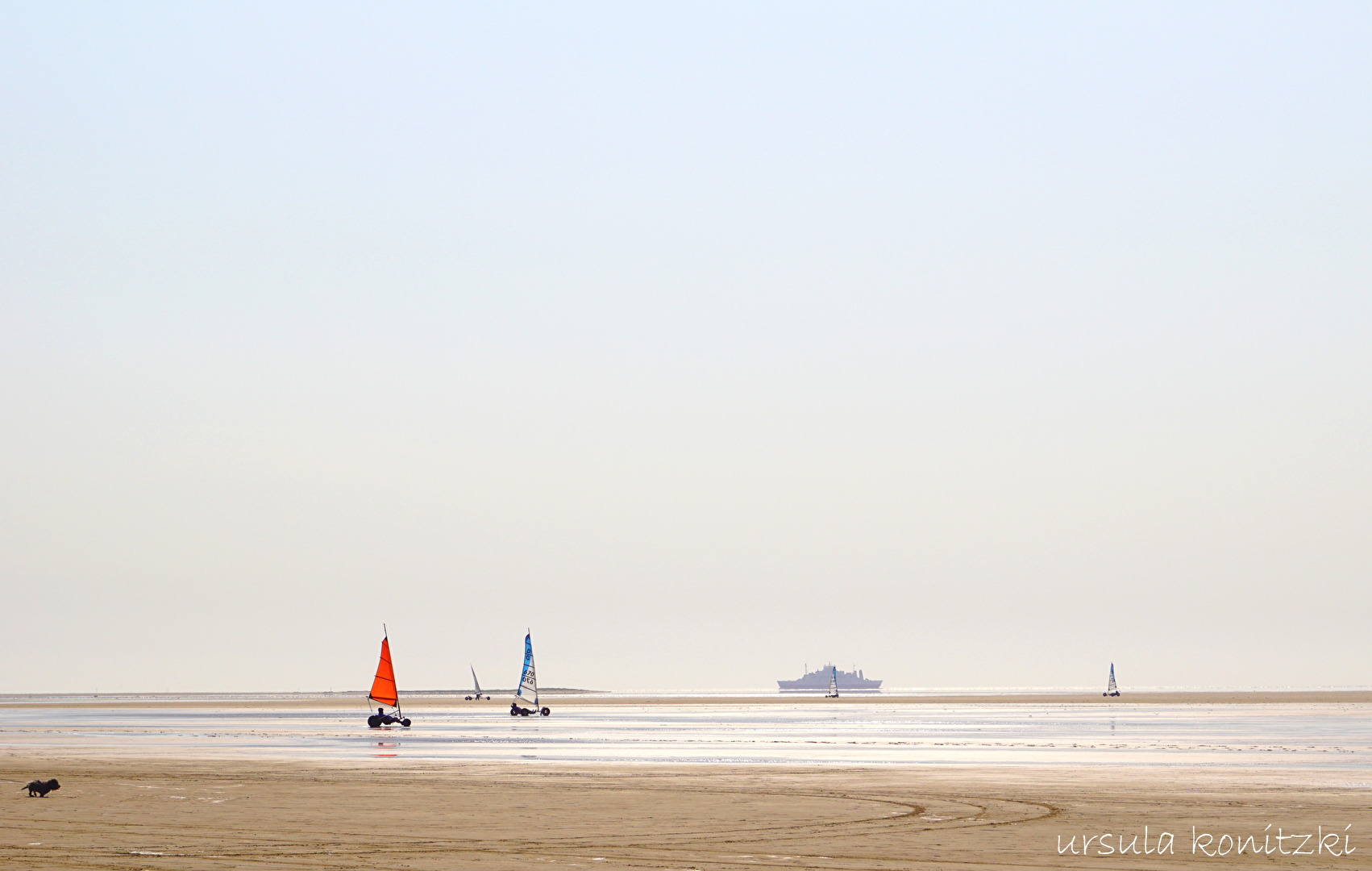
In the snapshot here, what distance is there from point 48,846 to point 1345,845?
23.8 meters

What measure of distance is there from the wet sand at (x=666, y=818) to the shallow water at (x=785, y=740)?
453 inches

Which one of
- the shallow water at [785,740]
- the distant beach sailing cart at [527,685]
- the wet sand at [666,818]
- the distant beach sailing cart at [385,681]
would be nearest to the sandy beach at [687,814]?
the wet sand at [666,818]

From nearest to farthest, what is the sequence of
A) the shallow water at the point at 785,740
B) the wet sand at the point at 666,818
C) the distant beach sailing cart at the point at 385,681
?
the wet sand at the point at 666,818, the shallow water at the point at 785,740, the distant beach sailing cart at the point at 385,681

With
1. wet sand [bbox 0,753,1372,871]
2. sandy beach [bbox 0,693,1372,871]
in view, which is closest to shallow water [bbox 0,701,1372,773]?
sandy beach [bbox 0,693,1372,871]

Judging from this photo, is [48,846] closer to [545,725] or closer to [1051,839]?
[1051,839]

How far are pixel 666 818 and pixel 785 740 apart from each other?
162 feet

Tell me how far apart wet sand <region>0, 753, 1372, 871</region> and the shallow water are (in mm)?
11501

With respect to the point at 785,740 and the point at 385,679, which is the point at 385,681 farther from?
the point at 785,740

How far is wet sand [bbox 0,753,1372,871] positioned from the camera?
76.7 feet

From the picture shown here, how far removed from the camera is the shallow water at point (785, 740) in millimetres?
57875

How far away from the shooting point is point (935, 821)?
2953cm

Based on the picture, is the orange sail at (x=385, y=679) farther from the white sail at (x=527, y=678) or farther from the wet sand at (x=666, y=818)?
the wet sand at (x=666, y=818)

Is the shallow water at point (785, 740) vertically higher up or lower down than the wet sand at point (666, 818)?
lower down

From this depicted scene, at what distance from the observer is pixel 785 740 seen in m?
78.6
